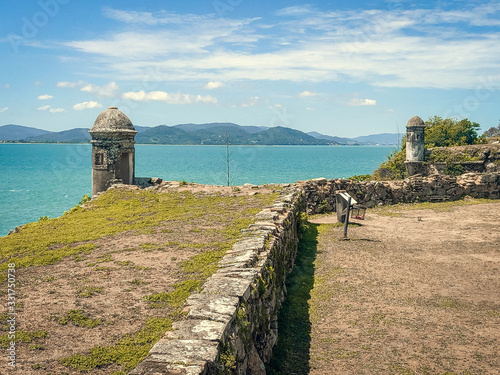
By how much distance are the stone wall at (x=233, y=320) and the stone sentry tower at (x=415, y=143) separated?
81.1ft

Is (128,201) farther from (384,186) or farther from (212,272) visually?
(384,186)

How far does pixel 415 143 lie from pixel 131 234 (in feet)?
83.9

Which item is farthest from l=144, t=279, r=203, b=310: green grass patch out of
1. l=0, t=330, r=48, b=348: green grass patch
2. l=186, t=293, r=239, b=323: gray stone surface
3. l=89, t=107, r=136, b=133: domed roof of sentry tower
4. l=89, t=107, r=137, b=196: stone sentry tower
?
l=89, t=107, r=136, b=133: domed roof of sentry tower

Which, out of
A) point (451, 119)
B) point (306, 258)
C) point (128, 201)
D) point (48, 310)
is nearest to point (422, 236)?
point (306, 258)

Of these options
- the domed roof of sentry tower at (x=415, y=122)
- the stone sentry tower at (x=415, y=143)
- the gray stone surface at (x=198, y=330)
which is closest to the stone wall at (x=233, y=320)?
the gray stone surface at (x=198, y=330)

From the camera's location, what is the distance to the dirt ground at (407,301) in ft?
23.2

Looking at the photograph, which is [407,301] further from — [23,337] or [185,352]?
[23,337]

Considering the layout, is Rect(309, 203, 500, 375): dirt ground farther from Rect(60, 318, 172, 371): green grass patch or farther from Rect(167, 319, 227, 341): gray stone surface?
Rect(60, 318, 172, 371): green grass patch

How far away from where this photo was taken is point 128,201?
15.2 m

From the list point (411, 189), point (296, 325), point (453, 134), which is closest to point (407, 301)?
point (296, 325)

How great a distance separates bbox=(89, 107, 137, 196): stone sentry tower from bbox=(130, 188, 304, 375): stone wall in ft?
33.5

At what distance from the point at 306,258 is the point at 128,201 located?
6.10 metres

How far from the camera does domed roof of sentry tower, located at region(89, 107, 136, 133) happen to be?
1802cm

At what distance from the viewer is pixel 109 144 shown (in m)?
18.1
